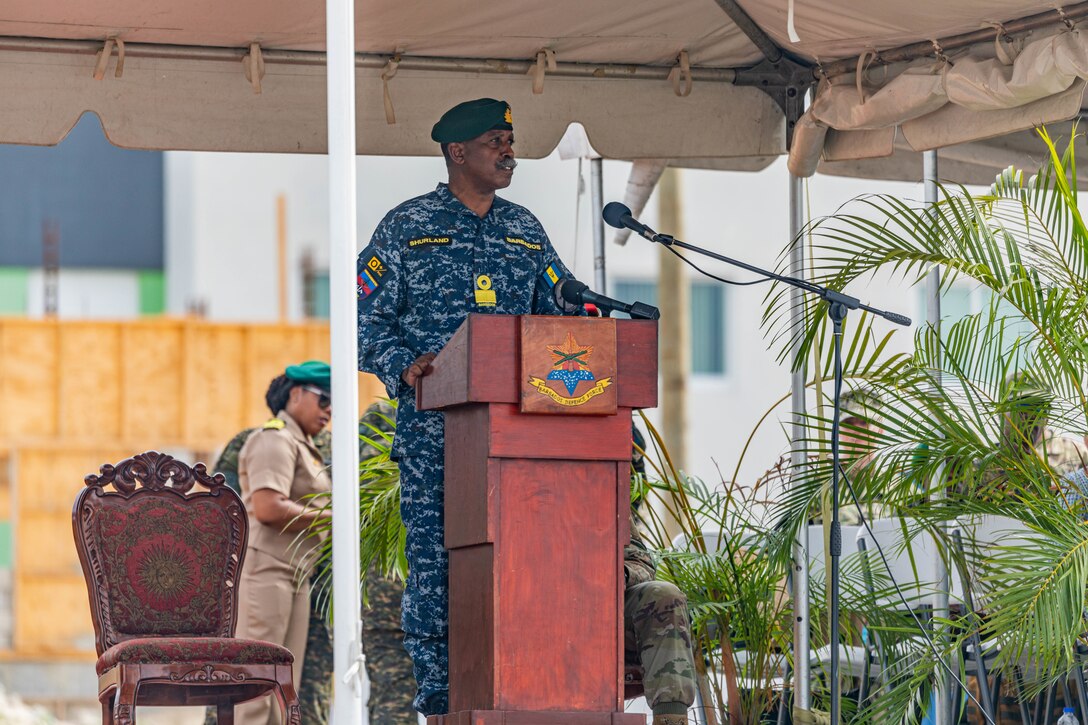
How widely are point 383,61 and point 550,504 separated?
274cm

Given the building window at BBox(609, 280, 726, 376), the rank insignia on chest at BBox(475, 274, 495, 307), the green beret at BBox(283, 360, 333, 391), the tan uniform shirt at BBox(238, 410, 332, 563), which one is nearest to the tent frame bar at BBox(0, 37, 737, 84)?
the rank insignia on chest at BBox(475, 274, 495, 307)

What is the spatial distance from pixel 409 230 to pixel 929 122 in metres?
2.13

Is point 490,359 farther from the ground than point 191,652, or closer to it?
farther from the ground

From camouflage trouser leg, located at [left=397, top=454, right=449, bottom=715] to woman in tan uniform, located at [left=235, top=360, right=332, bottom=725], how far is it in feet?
8.02

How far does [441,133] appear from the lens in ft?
17.7

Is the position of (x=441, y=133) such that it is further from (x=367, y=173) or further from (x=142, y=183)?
(x=142, y=183)

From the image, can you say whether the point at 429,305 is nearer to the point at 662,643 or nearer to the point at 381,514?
the point at 662,643

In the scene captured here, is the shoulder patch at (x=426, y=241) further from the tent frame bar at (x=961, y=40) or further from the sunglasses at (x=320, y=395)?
the sunglasses at (x=320, y=395)

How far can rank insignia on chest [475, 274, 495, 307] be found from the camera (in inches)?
209

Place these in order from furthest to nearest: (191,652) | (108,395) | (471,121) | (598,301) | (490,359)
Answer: (108,395)
(191,652)
(471,121)
(598,301)
(490,359)

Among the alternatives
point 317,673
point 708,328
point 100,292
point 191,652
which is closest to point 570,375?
point 191,652

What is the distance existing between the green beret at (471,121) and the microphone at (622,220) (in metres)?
0.69

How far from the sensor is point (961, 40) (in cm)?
609

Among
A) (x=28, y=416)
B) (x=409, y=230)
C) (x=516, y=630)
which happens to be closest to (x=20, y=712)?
(x=409, y=230)
